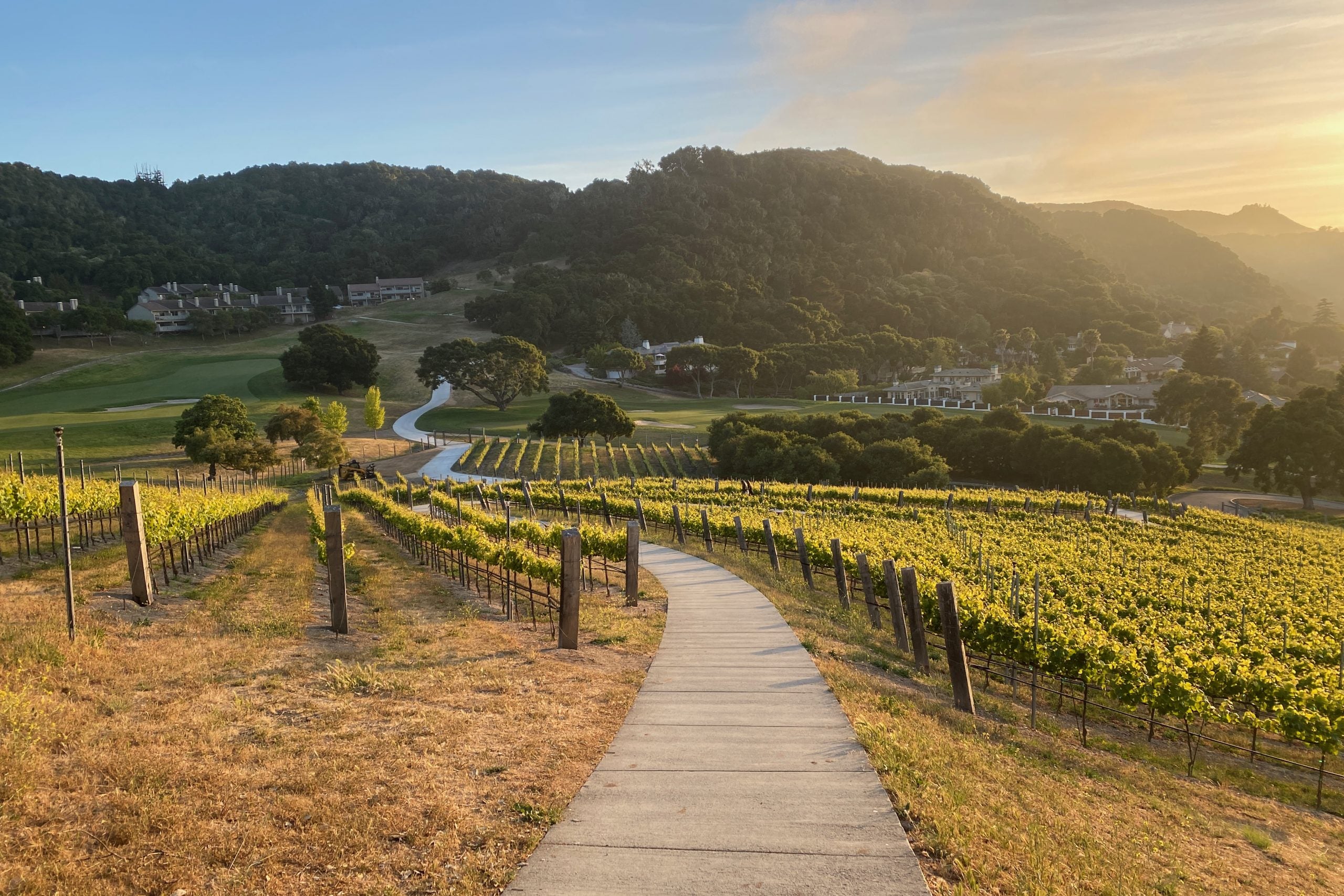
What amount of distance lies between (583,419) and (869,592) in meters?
50.5

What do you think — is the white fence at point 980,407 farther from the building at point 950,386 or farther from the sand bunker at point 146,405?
the sand bunker at point 146,405

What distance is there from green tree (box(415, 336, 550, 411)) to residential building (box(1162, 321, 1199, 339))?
150m

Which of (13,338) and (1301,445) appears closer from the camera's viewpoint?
(1301,445)

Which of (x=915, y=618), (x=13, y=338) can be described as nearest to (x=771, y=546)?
(x=915, y=618)

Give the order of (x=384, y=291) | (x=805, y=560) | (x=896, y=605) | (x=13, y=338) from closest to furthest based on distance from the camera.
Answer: (x=896, y=605)
(x=805, y=560)
(x=13, y=338)
(x=384, y=291)

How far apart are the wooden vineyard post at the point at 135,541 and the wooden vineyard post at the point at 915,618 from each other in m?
11.2

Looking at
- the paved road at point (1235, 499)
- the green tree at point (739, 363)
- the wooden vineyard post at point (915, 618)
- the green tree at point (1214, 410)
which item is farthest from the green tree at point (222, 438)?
the green tree at point (1214, 410)

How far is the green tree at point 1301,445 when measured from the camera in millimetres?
54188

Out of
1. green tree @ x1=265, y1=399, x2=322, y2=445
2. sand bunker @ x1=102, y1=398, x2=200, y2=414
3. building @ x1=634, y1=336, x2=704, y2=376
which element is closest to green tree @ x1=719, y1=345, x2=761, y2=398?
building @ x1=634, y1=336, x2=704, y2=376

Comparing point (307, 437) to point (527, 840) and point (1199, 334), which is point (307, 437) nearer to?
point (527, 840)

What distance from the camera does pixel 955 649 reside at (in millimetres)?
9922

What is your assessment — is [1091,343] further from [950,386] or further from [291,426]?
[291,426]

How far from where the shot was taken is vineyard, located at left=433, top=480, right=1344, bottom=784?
1046 centimetres

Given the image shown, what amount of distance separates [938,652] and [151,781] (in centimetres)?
1243
